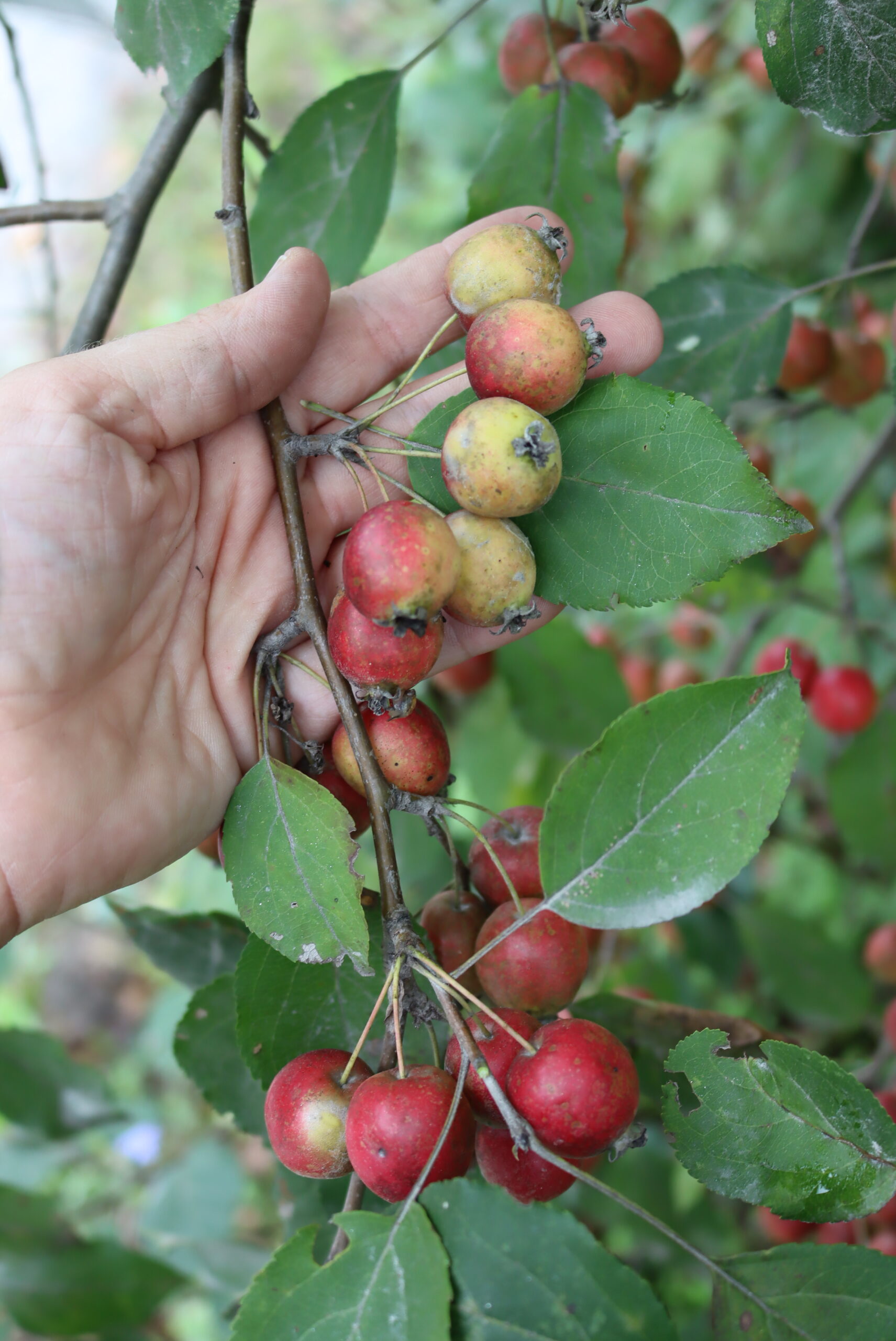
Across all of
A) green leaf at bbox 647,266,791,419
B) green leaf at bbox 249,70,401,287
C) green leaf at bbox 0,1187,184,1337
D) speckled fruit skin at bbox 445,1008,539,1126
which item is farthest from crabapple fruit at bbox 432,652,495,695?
green leaf at bbox 0,1187,184,1337

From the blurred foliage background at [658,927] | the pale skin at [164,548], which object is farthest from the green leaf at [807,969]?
the pale skin at [164,548]

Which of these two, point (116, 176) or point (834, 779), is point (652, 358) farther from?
point (116, 176)

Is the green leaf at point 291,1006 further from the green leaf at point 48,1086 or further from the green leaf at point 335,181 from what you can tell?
the green leaf at point 335,181

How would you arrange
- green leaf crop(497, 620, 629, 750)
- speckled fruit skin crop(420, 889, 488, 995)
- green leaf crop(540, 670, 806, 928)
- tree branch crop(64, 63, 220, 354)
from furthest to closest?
1. green leaf crop(497, 620, 629, 750)
2. tree branch crop(64, 63, 220, 354)
3. speckled fruit skin crop(420, 889, 488, 995)
4. green leaf crop(540, 670, 806, 928)

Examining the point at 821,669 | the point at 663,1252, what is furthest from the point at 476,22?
the point at 663,1252

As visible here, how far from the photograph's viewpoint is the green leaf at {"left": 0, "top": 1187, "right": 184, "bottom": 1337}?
1.75m

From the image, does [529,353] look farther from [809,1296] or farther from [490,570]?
[809,1296]

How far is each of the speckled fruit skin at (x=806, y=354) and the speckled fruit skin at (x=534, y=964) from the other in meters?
1.39

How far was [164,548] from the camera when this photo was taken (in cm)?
131

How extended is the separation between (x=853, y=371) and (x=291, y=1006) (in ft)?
Result: 5.78

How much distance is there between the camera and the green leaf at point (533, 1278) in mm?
834

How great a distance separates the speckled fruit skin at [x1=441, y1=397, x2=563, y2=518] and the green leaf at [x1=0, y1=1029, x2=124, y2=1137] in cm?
144

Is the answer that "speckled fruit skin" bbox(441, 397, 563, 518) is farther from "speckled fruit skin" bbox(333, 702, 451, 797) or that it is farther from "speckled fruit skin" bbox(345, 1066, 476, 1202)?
"speckled fruit skin" bbox(345, 1066, 476, 1202)

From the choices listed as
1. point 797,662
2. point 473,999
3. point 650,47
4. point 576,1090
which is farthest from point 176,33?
point 797,662
